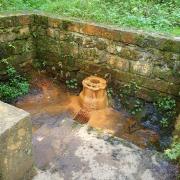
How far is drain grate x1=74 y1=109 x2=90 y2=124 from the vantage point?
487 centimetres

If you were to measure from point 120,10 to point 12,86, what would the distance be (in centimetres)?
259

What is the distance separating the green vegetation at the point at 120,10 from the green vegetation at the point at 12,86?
121cm

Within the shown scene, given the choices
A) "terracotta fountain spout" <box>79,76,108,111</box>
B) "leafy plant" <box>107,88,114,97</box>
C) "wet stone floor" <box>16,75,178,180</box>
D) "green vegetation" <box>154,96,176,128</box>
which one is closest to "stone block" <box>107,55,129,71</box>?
"terracotta fountain spout" <box>79,76,108,111</box>

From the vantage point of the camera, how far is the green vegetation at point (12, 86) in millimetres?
5324

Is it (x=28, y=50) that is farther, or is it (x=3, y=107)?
(x=28, y=50)

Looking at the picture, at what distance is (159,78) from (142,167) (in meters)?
1.73

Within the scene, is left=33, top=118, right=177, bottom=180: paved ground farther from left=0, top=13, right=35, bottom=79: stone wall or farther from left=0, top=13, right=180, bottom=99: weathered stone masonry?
A: left=0, top=13, right=35, bottom=79: stone wall


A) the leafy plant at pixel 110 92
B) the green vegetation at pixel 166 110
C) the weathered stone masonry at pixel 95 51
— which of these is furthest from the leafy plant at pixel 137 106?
the leafy plant at pixel 110 92

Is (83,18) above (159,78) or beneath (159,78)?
above

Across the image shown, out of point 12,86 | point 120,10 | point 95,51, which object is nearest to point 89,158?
point 95,51

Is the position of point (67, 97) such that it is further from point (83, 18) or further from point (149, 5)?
point (149, 5)

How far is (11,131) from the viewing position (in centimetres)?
269

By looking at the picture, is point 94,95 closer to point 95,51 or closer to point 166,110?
point 95,51

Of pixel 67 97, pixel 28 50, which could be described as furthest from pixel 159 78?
pixel 28 50
